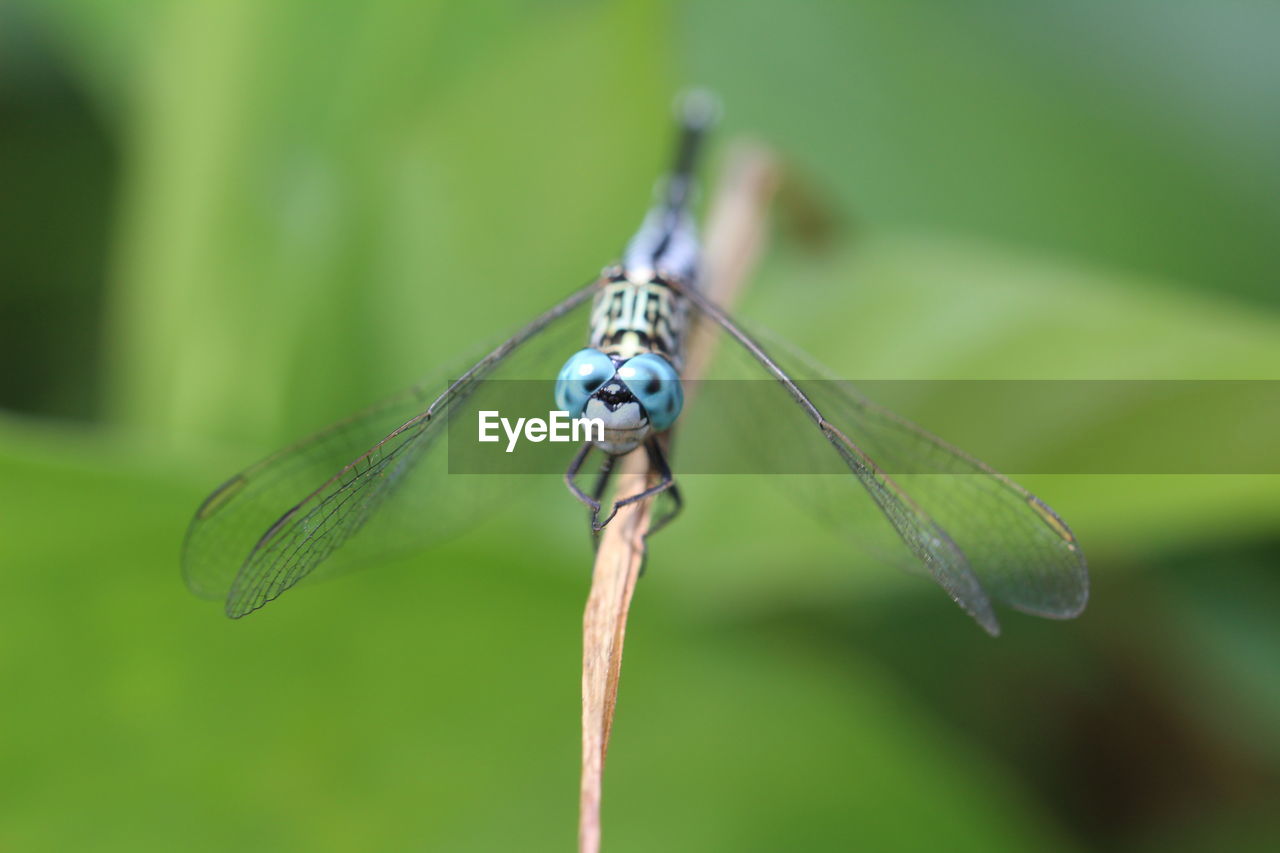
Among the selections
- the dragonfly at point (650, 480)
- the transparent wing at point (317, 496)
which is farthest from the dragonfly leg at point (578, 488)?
the transparent wing at point (317, 496)

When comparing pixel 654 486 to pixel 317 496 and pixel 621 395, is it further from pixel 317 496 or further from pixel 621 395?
pixel 317 496

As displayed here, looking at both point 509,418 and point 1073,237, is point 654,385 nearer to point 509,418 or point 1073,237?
point 509,418

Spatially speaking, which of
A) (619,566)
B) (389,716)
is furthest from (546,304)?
(619,566)

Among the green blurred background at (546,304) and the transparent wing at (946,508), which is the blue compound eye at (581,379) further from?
the green blurred background at (546,304)

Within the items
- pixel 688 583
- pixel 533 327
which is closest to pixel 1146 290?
pixel 688 583

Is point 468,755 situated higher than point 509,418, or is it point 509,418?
point 509,418
